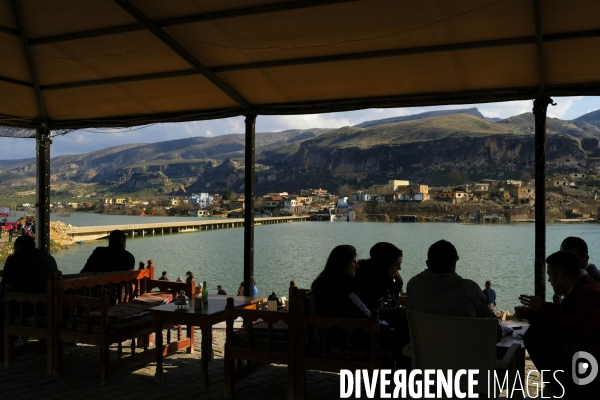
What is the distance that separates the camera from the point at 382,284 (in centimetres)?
356

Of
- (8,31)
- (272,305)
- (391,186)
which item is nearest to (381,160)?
(391,186)

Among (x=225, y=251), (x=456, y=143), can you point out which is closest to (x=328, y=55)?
(x=225, y=251)

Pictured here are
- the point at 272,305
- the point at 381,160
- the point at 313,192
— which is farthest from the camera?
the point at 381,160

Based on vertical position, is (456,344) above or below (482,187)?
below

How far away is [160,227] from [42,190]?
54476mm

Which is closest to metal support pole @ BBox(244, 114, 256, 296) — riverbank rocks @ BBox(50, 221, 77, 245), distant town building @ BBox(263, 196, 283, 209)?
riverbank rocks @ BBox(50, 221, 77, 245)

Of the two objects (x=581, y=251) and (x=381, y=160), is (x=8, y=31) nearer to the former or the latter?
(x=581, y=251)

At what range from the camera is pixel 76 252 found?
43125 millimetres

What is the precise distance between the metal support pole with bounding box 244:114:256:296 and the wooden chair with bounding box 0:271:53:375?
2587mm

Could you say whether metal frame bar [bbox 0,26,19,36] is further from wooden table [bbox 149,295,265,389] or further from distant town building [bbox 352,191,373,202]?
distant town building [bbox 352,191,373,202]

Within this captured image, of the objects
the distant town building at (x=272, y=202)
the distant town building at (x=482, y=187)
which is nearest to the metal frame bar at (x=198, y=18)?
the distant town building at (x=482, y=187)

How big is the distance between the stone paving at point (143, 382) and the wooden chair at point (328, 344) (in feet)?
1.31

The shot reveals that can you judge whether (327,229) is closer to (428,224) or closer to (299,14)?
(428,224)

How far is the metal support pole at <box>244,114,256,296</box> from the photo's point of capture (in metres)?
6.35
